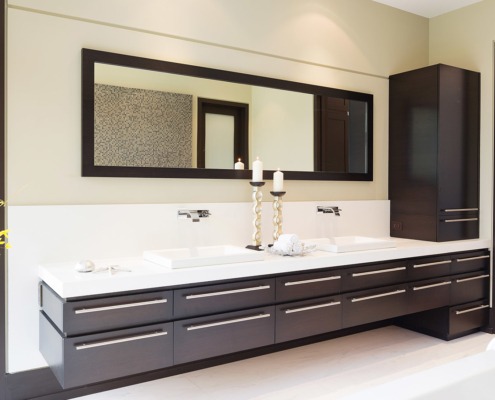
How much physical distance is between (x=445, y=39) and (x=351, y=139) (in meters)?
1.37

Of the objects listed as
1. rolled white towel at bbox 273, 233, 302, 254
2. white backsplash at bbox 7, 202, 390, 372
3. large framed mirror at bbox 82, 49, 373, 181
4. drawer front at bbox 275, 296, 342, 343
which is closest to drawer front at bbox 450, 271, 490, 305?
large framed mirror at bbox 82, 49, 373, 181

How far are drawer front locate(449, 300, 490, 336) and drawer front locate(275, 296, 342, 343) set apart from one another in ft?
3.96

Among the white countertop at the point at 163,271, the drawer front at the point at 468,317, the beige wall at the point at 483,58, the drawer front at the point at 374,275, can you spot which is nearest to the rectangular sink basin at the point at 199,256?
the white countertop at the point at 163,271

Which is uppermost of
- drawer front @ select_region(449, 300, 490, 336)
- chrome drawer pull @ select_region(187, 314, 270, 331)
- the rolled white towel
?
the rolled white towel

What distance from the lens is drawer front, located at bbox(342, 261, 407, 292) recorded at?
9.61 feet

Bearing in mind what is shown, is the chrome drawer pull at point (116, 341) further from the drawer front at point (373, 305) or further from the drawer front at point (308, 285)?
the drawer front at point (373, 305)

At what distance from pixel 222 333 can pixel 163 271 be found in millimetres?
450

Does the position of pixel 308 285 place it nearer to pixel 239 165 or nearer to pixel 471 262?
pixel 239 165

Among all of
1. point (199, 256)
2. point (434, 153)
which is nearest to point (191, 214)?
point (199, 256)

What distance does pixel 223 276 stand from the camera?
2428 mm

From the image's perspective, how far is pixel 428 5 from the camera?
3.96m

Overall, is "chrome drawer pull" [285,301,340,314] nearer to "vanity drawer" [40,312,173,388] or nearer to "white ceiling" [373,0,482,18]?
"vanity drawer" [40,312,173,388]

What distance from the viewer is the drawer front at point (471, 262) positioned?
354cm

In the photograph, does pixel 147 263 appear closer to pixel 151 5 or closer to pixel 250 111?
pixel 250 111
